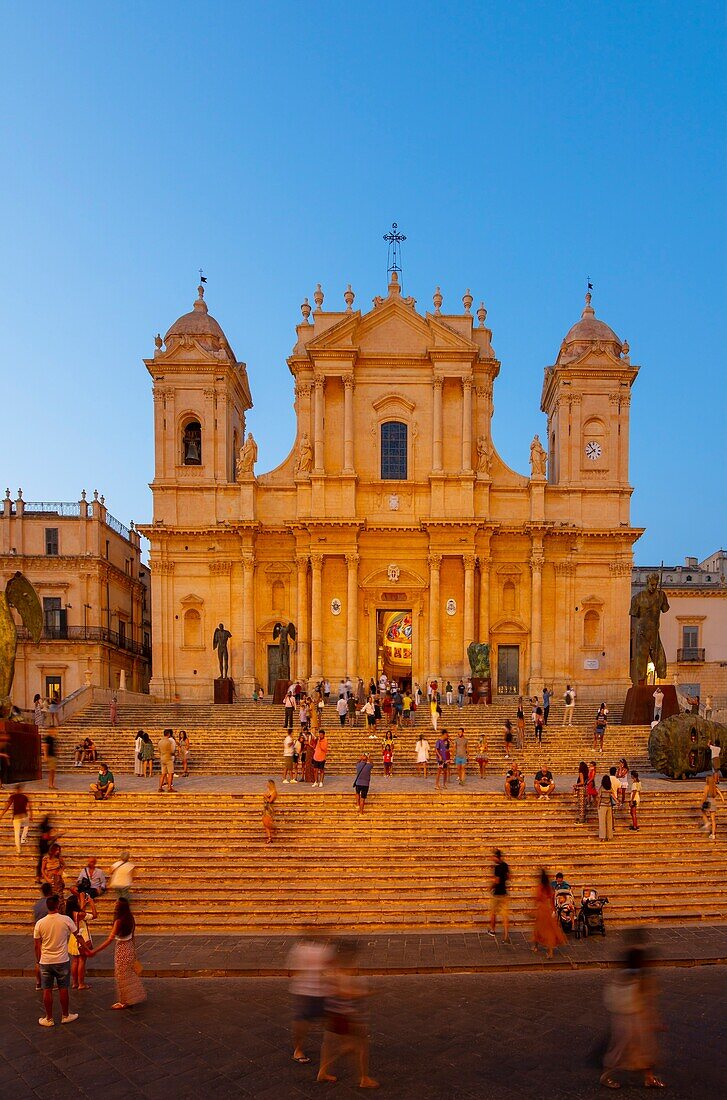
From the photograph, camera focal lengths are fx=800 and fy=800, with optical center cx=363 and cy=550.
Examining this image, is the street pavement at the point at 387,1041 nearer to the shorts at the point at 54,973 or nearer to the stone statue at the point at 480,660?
the shorts at the point at 54,973

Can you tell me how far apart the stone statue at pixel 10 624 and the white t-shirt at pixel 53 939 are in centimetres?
1386

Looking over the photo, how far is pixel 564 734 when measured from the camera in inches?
1089

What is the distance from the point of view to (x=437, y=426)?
3797 cm

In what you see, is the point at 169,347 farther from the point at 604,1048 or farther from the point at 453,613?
the point at 604,1048

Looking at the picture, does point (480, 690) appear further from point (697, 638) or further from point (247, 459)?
point (697, 638)

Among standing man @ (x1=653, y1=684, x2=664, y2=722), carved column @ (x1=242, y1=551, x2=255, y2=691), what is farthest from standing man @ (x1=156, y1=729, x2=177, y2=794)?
carved column @ (x1=242, y1=551, x2=255, y2=691)

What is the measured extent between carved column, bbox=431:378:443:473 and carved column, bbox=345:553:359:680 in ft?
19.2

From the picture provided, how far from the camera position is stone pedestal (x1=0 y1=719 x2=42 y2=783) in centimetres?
2081

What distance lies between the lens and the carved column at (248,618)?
1495 inches

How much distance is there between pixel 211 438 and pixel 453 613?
14.6 metres

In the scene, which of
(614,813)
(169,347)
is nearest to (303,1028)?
(614,813)

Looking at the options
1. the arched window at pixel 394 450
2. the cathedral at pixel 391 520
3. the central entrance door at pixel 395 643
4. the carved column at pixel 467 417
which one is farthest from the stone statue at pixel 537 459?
the central entrance door at pixel 395 643

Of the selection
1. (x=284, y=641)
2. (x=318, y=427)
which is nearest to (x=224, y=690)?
(x=284, y=641)

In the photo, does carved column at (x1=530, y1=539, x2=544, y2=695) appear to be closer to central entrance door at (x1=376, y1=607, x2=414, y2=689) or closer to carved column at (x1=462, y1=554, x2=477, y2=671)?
carved column at (x1=462, y1=554, x2=477, y2=671)
